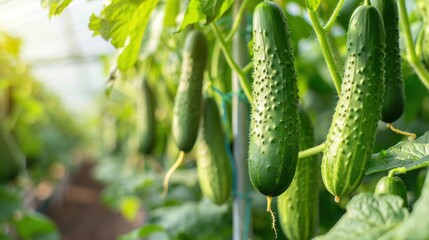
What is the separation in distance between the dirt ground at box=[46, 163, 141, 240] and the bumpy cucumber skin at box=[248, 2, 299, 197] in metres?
8.06

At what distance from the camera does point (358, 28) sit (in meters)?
1.39

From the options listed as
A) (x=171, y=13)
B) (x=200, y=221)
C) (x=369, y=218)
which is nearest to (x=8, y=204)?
(x=200, y=221)

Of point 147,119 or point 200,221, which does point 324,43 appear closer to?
point 200,221

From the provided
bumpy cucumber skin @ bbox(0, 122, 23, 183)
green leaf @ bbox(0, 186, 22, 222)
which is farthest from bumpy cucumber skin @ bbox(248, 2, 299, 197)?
green leaf @ bbox(0, 186, 22, 222)

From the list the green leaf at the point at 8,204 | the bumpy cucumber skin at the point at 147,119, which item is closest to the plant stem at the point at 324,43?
the bumpy cucumber skin at the point at 147,119

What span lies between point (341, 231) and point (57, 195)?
36.9 feet

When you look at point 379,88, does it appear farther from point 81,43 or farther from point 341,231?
point 81,43

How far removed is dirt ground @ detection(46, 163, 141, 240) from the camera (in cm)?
959

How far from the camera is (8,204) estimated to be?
12.9 ft

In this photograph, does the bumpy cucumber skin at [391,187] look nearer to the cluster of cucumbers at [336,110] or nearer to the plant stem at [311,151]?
the cluster of cucumbers at [336,110]

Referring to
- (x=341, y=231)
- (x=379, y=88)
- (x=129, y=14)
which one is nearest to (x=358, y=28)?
(x=379, y=88)

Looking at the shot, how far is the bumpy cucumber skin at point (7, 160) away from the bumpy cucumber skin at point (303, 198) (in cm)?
242

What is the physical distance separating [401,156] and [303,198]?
48 centimetres

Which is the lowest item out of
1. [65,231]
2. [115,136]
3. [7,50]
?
[65,231]
